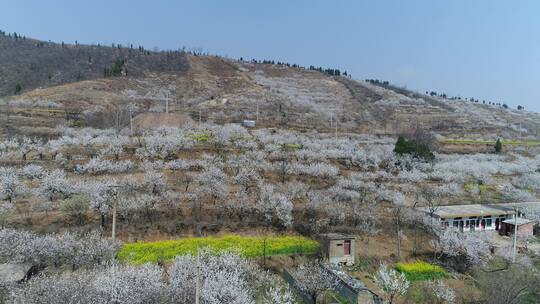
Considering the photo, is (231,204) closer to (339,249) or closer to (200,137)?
(339,249)

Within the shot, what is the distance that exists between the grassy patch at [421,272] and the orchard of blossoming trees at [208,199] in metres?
1.48

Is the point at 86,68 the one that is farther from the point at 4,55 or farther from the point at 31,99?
the point at 31,99

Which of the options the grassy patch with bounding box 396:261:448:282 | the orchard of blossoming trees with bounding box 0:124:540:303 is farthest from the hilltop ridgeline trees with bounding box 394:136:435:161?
the grassy patch with bounding box 396:261:448:282

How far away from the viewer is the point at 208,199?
3180 cm

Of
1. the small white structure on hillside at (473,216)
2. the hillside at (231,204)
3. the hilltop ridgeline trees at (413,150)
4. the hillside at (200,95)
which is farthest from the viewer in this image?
the hillside at (200,95)

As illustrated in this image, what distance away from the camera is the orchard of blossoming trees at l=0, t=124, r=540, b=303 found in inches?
686

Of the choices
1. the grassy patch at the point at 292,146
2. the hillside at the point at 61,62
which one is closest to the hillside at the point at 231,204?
the grassy patch at the point at 292,146

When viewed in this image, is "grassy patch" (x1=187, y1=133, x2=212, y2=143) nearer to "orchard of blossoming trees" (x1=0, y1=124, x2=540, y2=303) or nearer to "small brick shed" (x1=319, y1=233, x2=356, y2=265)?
"orchard of blossoming trees" (x1=0, y1=124, x2=540, y2=303)

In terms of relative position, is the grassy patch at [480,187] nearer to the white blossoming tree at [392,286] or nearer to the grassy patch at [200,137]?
the white blossoming tree at [392,286]

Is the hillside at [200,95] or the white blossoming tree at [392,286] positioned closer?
the white blossoming tree at [392,286]

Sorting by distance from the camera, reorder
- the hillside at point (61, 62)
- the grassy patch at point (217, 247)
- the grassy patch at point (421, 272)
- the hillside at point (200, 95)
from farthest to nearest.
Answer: the hillside at point (61, 62) < the hillside at point (200, 95) < the grassy patch at point (421, 272) < the grassy patch at point (217, 247)

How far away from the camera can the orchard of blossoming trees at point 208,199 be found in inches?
686

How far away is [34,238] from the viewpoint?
20922mm

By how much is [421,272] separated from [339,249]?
5088 mm
